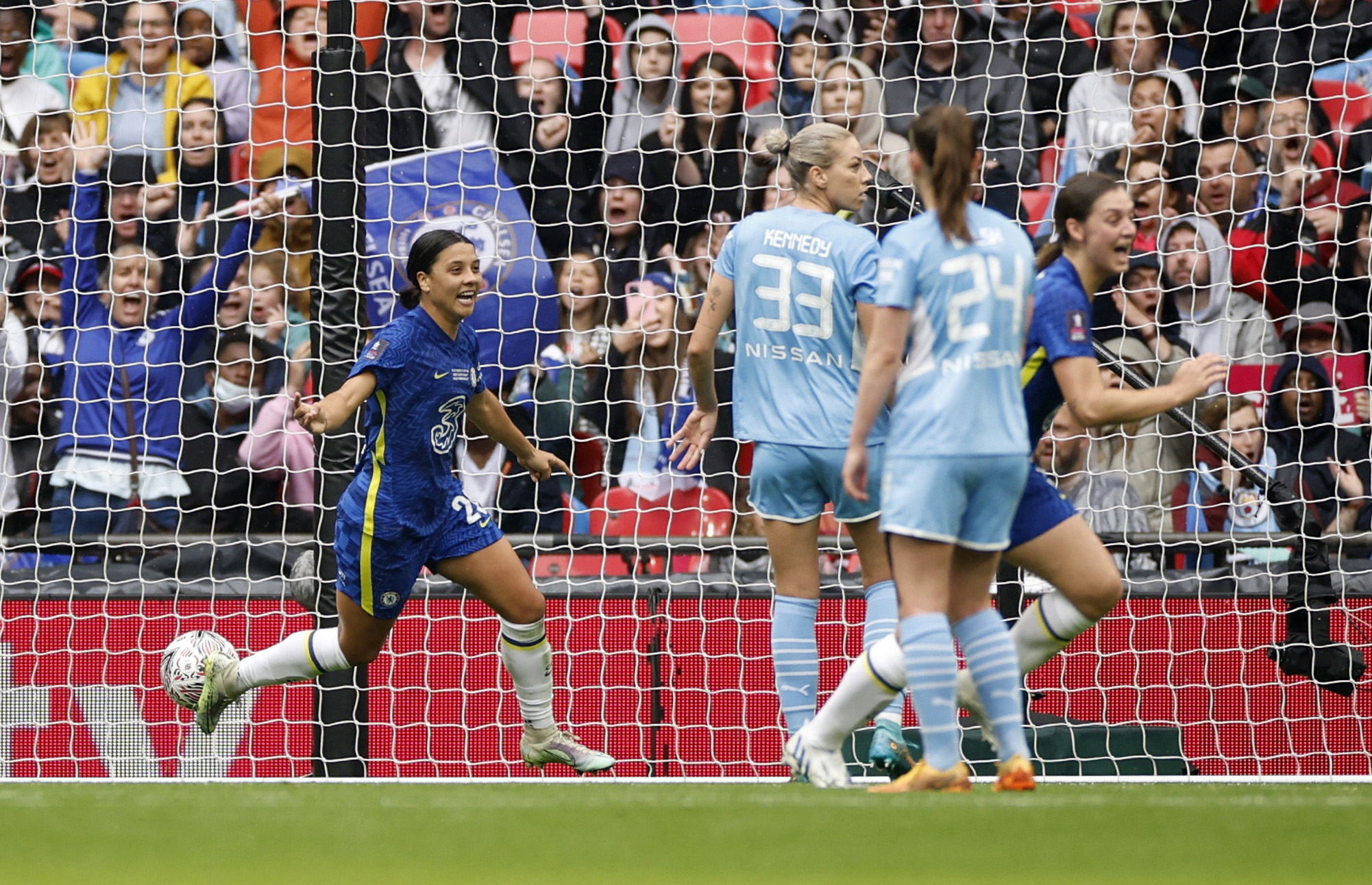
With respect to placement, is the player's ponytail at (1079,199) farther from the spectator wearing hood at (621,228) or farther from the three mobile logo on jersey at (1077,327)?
the spectator wearing hood at (621,228)

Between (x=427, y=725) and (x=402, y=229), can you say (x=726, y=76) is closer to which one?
(x=402, y=229)

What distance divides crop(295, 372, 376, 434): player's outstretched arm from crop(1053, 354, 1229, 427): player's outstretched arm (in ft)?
5.95

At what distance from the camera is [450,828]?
121 inches

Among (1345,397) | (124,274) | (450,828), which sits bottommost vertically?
(450,828)

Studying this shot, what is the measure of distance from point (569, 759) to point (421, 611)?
5.17 feet

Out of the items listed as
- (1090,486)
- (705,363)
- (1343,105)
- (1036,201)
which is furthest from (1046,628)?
(1343,105)

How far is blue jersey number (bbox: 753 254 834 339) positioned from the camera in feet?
14.0

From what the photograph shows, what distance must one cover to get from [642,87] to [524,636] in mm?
3104

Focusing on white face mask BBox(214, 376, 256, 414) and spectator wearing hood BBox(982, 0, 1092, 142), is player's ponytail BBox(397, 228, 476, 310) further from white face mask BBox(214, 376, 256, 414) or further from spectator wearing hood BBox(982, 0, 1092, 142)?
spectator wearing hood BBox(982, 0, 1092, 142)

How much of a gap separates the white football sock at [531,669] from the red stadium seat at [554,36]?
3.10 meters

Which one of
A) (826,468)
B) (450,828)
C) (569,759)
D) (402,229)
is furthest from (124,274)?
(450,828)

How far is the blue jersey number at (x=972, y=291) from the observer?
3.42 metres

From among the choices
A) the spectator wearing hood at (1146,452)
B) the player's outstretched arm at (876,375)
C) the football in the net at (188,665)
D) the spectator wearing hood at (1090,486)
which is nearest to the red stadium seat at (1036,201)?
the spectator wearing hood at (1146,452)

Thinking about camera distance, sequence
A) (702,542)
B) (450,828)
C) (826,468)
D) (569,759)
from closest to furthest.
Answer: (450,828) < (826,468) < (569,759) < (702,542)
